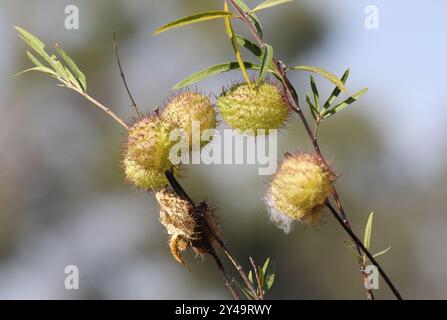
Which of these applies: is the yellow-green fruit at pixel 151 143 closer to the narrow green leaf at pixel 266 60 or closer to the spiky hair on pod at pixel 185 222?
the spiky hair on pod at pixel 185 222

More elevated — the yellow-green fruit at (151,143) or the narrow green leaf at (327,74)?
the narrow green leaf at (327,74)

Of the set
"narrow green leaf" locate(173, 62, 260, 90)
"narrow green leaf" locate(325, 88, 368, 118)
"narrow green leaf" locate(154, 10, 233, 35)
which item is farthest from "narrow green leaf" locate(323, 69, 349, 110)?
"narrow green leaf" locate(154, 10, 233, 35)

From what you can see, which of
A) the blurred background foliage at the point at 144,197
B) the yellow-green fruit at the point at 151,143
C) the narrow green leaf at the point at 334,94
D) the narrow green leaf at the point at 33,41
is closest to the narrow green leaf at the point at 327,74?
the narrow green leaf at the point at 334,94

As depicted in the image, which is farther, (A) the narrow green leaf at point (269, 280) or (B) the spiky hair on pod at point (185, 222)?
(A) the narrow green leaf at point (269, 280)

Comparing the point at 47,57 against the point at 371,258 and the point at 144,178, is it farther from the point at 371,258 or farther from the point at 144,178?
→ the point at 371,258

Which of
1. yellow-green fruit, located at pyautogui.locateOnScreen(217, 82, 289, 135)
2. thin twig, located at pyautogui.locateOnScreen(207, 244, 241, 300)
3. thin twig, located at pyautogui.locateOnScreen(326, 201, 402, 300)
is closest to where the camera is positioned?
thin twig, located at pyautogui.locateOnScreen(326, 201, 402, 300)

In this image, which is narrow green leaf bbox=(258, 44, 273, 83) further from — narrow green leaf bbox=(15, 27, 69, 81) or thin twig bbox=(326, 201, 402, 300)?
narrow green leaf bbox=(15, 27, 69, 81)

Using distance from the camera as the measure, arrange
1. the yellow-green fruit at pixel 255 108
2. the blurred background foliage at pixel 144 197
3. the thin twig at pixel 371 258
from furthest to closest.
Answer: the blurred background foliage at pixel 144 197
the yellow-green fruit at pixel 255 108
the thin twig at pixel 371 258
